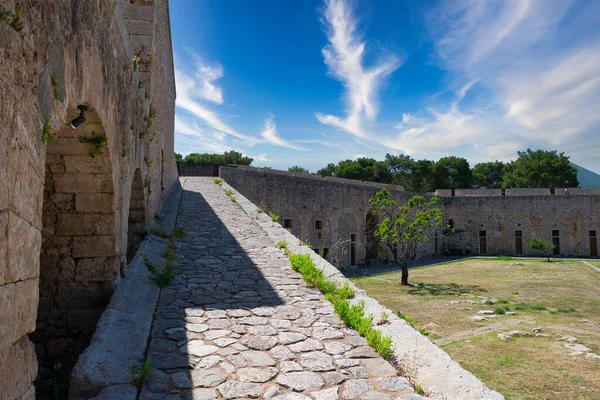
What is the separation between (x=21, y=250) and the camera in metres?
1.98

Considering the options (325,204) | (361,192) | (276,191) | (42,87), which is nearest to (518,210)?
(361,192)

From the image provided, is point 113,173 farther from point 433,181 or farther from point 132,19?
point 433,181

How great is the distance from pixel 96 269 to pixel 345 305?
2845mm

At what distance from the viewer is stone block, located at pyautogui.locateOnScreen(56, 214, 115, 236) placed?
14.1 feet

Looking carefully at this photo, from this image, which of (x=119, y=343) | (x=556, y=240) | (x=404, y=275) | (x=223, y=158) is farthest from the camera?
(x=223, y=158)

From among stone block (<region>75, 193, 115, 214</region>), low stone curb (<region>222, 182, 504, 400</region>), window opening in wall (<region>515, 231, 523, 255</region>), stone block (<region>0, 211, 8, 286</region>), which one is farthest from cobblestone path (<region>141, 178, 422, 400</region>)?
window opening in wall (<region>515, 231, 523, 255</region>)

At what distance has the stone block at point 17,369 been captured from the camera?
5.94ft

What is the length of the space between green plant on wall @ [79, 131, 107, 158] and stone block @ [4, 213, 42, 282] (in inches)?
75.8

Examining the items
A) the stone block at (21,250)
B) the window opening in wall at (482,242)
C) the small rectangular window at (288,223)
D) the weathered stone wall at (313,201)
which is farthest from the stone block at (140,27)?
the window opening in wall at (482,242)

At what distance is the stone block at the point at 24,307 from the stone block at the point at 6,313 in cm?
4

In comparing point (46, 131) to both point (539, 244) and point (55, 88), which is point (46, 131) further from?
point (539, 244)

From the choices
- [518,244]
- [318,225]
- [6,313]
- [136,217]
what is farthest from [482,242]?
[6,313]

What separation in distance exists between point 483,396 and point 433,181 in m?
53.3

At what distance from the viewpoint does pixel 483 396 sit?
2654 mm
